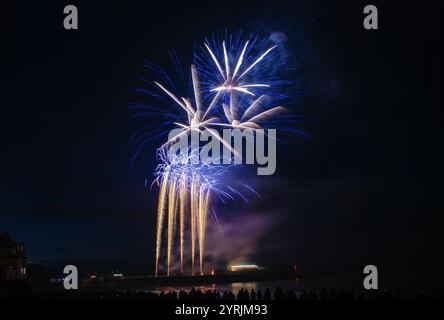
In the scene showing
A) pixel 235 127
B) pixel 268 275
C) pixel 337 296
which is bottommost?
pixel 268 275

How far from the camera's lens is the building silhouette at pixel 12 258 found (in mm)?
76881

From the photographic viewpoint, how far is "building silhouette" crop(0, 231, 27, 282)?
76881mm

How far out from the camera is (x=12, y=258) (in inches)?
3120
